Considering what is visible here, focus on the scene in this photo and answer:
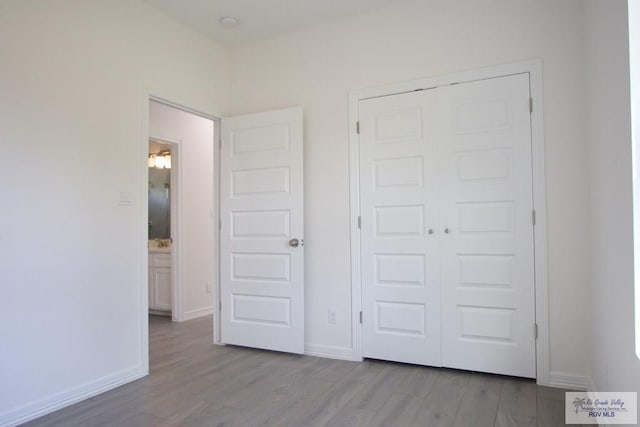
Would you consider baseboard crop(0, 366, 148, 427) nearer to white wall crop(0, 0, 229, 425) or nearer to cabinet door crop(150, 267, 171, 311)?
white wall crop(0, 0, 229, 425)

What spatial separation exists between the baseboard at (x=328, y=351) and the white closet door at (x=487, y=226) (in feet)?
2.56

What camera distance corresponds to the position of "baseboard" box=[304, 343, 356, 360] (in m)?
3.29

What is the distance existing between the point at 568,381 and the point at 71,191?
346 centimetres

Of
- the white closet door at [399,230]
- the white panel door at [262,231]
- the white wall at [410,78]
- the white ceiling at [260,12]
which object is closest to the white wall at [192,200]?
the white panel door at [262,231]

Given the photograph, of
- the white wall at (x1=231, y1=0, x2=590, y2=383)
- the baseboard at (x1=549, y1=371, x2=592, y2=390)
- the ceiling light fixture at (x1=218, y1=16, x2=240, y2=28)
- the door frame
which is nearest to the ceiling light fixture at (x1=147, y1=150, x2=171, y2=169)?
the white wall at (x1=231, y1=0, x2=590, y2=383)

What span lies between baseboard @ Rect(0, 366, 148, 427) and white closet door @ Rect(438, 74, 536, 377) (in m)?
2.33

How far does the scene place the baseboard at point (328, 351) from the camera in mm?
3285

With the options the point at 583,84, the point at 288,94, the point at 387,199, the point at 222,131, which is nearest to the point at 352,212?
the point at 387,199

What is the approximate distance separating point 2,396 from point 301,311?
2006 millimetres

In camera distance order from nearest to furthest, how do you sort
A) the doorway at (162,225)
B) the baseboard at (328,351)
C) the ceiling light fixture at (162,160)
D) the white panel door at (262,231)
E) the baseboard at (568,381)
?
1. the baseboard at (568,381)
2. the baseboard at (328,351)
3. the white panel door at (262,231)
4. the doorway at (162,225)
5. the ceiling light fixture at (162,160)

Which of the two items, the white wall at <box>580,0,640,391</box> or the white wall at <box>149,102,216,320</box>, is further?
the white wall at <box>149,102,216,320</box>

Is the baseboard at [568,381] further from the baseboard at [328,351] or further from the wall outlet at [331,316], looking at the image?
the wall outlet at [331,316]

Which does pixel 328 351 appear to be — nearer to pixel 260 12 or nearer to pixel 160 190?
pixel 260 12

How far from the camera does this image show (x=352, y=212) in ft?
10.8
